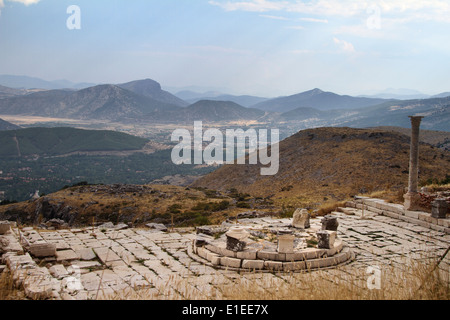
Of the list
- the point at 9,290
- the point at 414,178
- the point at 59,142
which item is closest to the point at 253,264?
the point at 9,290

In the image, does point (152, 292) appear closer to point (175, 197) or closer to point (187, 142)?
point (175, 197)

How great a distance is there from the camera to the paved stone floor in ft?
28.6

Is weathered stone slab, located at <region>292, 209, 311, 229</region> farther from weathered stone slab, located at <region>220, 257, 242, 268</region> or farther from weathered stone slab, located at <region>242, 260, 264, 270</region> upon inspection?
weathered stone slab, located at <region>220, 257, 242, 268</region>

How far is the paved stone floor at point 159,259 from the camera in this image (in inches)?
344

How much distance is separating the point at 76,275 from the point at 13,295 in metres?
2.07

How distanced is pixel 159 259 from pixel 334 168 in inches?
1212

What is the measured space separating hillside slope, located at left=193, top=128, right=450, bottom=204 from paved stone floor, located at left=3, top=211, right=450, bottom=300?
15.1 m

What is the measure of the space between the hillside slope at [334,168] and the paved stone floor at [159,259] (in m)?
15.1

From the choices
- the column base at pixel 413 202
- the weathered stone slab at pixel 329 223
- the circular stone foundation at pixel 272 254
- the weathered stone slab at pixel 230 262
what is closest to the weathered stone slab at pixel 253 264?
the circular stone foundation at pixel 272 254

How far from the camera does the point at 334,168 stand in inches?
1561

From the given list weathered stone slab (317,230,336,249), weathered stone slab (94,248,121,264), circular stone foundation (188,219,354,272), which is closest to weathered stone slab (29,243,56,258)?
weathered stone slab (94,248,121,264)

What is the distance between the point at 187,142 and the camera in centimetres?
13462

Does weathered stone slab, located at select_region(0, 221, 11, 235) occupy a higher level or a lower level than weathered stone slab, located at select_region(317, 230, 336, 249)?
lower

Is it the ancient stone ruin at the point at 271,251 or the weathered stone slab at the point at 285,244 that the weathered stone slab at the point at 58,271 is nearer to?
the ancient stone ruin at the point at 271,251
